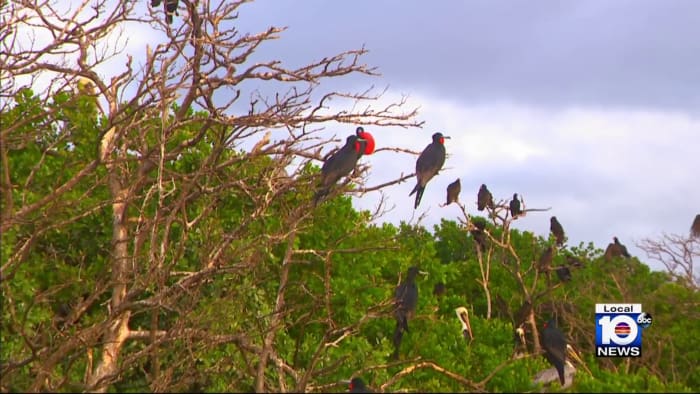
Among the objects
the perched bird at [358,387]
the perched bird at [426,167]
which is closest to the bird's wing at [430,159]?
the perched bird at [426,167]

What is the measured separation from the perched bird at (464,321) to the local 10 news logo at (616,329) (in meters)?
3.21

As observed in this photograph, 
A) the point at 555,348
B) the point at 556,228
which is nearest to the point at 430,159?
the point at 555,348

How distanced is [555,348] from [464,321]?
605 cm

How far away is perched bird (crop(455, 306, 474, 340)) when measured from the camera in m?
17.2

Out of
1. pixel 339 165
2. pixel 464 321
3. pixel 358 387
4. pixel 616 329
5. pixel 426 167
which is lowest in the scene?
pixel 358 387

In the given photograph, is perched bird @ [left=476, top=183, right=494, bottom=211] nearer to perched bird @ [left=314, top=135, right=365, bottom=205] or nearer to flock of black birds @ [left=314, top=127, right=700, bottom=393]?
flock of black birds @ [left=314, top=127, right=700, bottom=393]

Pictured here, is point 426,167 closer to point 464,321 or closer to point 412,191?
point 412,191

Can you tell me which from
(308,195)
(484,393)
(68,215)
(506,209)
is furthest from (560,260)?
(484,393)

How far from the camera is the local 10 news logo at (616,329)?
13.5 meters

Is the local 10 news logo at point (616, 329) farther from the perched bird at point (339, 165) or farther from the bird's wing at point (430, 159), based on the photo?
the perched bird at point (339, 165)

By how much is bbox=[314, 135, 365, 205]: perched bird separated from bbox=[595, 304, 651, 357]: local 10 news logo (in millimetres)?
3776

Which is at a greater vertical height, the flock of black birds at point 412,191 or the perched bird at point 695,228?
the perched bird at point 695,228

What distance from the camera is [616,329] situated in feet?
44.5

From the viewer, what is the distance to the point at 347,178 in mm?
11469
